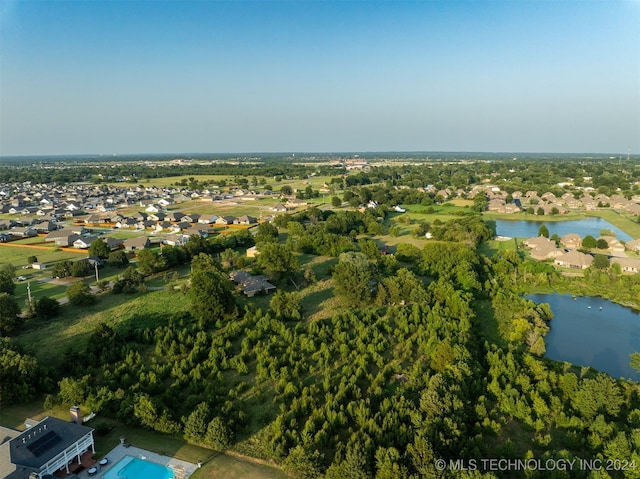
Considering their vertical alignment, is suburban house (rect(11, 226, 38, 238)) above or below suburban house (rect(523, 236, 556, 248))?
above

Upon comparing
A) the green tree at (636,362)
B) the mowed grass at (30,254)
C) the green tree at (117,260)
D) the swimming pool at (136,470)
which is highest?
the green tree at (117,260)

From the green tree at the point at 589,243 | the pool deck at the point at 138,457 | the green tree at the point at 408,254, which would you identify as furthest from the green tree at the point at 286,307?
the green tree at the point at 589,243

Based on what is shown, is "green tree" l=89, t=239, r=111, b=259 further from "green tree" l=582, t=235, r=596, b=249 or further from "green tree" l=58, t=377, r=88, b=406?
"green tree" l=582, t=235, r=596, b=249

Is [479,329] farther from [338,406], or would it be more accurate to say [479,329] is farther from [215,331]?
[215,331]

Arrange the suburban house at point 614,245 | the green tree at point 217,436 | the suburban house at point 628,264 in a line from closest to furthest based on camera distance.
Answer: the green tree at point 217,436
the suburban house at point 628,264
the suburban house at point 614,245

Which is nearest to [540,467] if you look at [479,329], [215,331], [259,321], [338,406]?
[338,406]

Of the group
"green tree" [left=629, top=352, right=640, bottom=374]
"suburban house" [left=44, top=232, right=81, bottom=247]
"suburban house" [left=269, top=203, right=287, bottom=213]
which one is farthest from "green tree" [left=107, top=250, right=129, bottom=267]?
"green tree" [left=629, top=352, right=640, bottom=374]

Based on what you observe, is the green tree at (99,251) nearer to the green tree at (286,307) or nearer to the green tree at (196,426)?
the green tree at (286,307)

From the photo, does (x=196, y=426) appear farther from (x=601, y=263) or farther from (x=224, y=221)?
(x=224, y=221)
